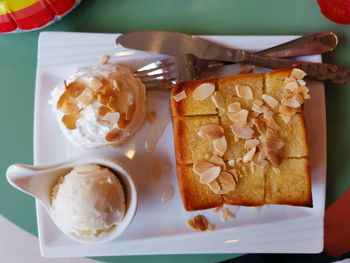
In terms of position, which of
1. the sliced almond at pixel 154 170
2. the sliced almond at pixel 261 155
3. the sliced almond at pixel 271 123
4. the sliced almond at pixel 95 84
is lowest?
the sliced almond at pixel 154 170

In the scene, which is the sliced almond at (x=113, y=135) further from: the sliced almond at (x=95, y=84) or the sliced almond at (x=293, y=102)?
the sliced almond at (x=293, y=102)

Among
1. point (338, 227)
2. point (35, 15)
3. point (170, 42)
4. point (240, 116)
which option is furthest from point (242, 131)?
point (35, 15)

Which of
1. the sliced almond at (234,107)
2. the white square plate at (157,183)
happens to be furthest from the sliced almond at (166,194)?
the sliced almond at (234,107)

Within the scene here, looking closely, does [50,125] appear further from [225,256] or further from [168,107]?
[225,256]

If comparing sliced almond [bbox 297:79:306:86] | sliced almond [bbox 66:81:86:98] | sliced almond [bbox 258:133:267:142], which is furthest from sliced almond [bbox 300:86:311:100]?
sliced almond [bbox 66:81:86:98]

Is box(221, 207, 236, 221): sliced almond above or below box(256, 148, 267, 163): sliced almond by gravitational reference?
below

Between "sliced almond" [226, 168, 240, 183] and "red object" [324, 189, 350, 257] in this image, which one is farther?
"red object" [324, 189, 350, 257]

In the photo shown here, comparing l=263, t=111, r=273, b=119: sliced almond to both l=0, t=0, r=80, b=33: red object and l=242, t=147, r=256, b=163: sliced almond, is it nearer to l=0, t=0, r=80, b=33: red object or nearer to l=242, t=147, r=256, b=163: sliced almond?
l=242, t=147, r=256, b=163: sliced almond
